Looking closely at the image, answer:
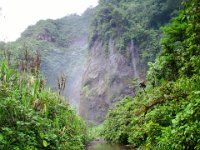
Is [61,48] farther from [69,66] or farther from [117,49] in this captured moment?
[117,49]

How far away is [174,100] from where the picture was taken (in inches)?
318

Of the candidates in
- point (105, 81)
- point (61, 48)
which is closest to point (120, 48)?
point (105, 81)

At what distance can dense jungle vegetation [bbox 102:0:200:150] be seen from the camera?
18.1 feet

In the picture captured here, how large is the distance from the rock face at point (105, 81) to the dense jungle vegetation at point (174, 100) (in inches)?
858

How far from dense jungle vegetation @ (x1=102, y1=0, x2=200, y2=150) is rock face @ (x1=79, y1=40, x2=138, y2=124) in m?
21.8

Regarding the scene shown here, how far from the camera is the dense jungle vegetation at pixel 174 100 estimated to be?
5505 mm

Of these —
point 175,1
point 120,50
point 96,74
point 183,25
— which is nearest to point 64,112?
point 183,25

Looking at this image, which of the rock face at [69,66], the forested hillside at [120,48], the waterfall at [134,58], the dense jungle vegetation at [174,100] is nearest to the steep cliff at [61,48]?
the rock face at [69,66]

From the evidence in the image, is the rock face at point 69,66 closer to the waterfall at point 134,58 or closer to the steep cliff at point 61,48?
the steep cliff at point 61,48

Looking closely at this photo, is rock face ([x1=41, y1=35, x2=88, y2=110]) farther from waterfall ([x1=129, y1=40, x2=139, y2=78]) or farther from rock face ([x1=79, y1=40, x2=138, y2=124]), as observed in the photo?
waterfall ([x1=129, y1=40, x2=139, y2=78])

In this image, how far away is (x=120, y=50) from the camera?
135 ft

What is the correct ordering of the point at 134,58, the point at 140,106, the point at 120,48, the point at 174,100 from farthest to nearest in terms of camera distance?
the point at 120,48
the point at 134,58
the point at 140,106
the point at 174,100

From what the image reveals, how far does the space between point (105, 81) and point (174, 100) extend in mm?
34068

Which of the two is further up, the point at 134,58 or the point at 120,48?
the point at 120,48
